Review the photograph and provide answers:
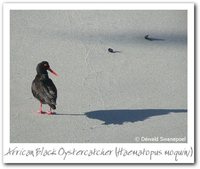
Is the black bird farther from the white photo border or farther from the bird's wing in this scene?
the white photo border

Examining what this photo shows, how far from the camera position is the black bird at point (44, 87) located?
5168 millimetres

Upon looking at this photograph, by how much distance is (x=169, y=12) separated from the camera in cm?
549

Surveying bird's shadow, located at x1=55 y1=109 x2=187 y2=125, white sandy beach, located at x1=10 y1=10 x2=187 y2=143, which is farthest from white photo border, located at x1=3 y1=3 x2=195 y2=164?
bird's shadow, located at x1=55 y1=109 x2=187 y2=125

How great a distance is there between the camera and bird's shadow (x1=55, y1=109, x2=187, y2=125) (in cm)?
520

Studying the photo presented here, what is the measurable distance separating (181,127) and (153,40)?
0.82 metres

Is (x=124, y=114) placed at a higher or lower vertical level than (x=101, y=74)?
lower

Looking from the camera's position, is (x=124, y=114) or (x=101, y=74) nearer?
(x=124, y=114)

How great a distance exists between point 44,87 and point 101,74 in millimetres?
478

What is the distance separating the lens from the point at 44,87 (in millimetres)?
5191

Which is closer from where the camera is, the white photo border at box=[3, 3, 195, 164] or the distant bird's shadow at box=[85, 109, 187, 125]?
the white photo border at box=[3, 3, 195, 164]

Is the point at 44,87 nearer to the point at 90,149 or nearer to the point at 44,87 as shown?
the point at 44,87

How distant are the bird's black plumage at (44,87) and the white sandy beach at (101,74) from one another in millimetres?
75

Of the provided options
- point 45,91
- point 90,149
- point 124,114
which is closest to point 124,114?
point 124,114

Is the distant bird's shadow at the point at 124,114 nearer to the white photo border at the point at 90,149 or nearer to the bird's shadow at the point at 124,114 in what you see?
the bird's shadow at the point at 124,114
